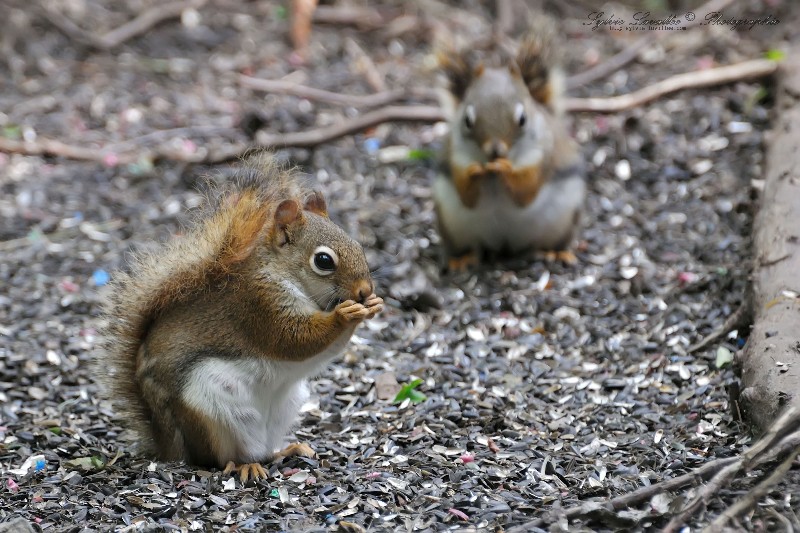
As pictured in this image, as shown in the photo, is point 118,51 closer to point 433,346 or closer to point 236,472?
point 433,346

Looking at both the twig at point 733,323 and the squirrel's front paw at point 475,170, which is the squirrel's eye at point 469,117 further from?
the twig at point 733,323

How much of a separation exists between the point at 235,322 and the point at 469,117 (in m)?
2.75

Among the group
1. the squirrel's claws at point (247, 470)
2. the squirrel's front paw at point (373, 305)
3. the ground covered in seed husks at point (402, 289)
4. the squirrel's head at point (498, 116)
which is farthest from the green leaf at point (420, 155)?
the squirrel's claws at point (247, 470)

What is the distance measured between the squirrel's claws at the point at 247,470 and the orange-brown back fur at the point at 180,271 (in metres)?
0.34

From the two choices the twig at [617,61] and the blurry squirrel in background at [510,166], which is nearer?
the blurry squirrel in background at [510,166]

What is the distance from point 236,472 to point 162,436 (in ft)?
0.97

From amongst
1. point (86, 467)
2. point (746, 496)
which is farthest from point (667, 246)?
point (86, 467)

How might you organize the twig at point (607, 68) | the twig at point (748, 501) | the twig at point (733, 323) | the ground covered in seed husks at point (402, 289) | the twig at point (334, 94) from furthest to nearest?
the twig at point (607, 68)
the twig at point (334, 94)
the twig at point (733, 323)
the ground covered in seed husks at point (402, 289)
the twig at point (748, 501)

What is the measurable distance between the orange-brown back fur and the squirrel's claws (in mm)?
340

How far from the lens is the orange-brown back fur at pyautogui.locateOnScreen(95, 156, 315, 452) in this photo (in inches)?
144

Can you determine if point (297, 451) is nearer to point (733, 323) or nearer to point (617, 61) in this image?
point (733, 323)

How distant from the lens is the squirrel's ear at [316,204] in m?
3.87

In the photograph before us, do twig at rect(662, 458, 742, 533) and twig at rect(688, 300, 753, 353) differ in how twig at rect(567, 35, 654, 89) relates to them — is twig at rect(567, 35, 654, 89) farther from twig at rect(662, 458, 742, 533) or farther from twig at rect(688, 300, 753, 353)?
twig at rect(662, 458, 742, 533)

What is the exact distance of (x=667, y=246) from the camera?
19.1 ft
